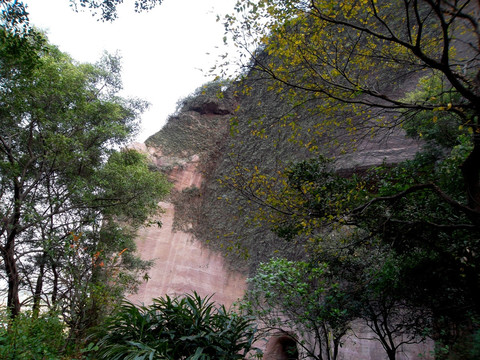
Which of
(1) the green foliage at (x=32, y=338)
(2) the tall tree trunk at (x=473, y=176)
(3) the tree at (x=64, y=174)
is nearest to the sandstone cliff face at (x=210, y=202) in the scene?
(3) the tree at (x=64, y=174)

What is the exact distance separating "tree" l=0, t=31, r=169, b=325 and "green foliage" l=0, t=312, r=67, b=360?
897 millimetres

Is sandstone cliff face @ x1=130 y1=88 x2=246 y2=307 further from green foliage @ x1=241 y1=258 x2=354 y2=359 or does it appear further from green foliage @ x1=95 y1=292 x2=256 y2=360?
green foliage @ x1=95 y1=292 x2=256 y2=360

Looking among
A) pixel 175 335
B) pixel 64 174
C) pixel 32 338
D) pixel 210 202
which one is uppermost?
pixel 210 202

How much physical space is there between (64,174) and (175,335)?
768 centimetres

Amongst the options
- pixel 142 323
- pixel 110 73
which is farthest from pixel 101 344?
pixel 110 73

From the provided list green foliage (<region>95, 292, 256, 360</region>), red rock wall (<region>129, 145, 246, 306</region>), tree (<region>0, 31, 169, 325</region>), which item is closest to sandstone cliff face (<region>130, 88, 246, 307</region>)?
red rock wall (<region>129, 145, 246, 306</region>)

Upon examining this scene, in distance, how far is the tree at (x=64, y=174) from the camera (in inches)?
319

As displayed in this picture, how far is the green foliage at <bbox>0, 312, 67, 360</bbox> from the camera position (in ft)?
14.5

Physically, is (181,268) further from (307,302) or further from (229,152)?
(307,302)

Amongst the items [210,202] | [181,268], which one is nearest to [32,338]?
[181,268]

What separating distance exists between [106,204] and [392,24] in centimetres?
1311

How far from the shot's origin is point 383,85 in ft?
43.4

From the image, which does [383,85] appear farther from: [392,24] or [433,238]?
[433,238]

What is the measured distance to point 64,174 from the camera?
10.6m
